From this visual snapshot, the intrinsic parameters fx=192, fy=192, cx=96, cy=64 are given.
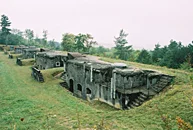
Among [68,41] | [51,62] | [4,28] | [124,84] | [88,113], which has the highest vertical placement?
[4,28]

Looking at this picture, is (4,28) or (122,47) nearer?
(122,47)

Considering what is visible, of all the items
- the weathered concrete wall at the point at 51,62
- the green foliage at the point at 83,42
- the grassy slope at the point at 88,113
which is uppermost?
the green foliage at the point at 83,42

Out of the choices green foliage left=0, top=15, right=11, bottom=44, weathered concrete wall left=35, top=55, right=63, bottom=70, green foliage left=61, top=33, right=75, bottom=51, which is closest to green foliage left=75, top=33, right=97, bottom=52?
green foliage left=61, top=33, right=75, bottom=51

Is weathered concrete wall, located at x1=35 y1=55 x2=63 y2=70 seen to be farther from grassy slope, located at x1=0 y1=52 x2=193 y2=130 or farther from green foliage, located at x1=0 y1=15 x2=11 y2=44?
green foliage, located at x1=0 y1=15 x2=11 y2=44

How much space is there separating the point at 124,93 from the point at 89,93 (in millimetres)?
4586

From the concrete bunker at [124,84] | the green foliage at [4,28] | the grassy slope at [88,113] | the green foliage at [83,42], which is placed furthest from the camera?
the green foliage at [4,28]

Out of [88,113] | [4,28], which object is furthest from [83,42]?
[88,113]

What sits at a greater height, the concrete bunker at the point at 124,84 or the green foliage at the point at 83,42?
the green foliage at the point at 83,42

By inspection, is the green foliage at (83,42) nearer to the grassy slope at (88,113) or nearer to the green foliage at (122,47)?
the green foliage at (122,47)

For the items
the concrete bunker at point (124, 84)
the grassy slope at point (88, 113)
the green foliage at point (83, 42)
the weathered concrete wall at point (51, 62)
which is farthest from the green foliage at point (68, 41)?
the grassy slope at point (88, 113)

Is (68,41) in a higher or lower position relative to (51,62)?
higher

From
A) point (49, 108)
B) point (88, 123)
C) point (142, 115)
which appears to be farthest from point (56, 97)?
point (142, 115)

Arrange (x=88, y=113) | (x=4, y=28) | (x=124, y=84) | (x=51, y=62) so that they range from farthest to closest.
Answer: (x=4, y=28) < (x=51, y=62) < (x=124, y=84) < (x=88, y=113)

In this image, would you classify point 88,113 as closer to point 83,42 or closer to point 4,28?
point 83,42
